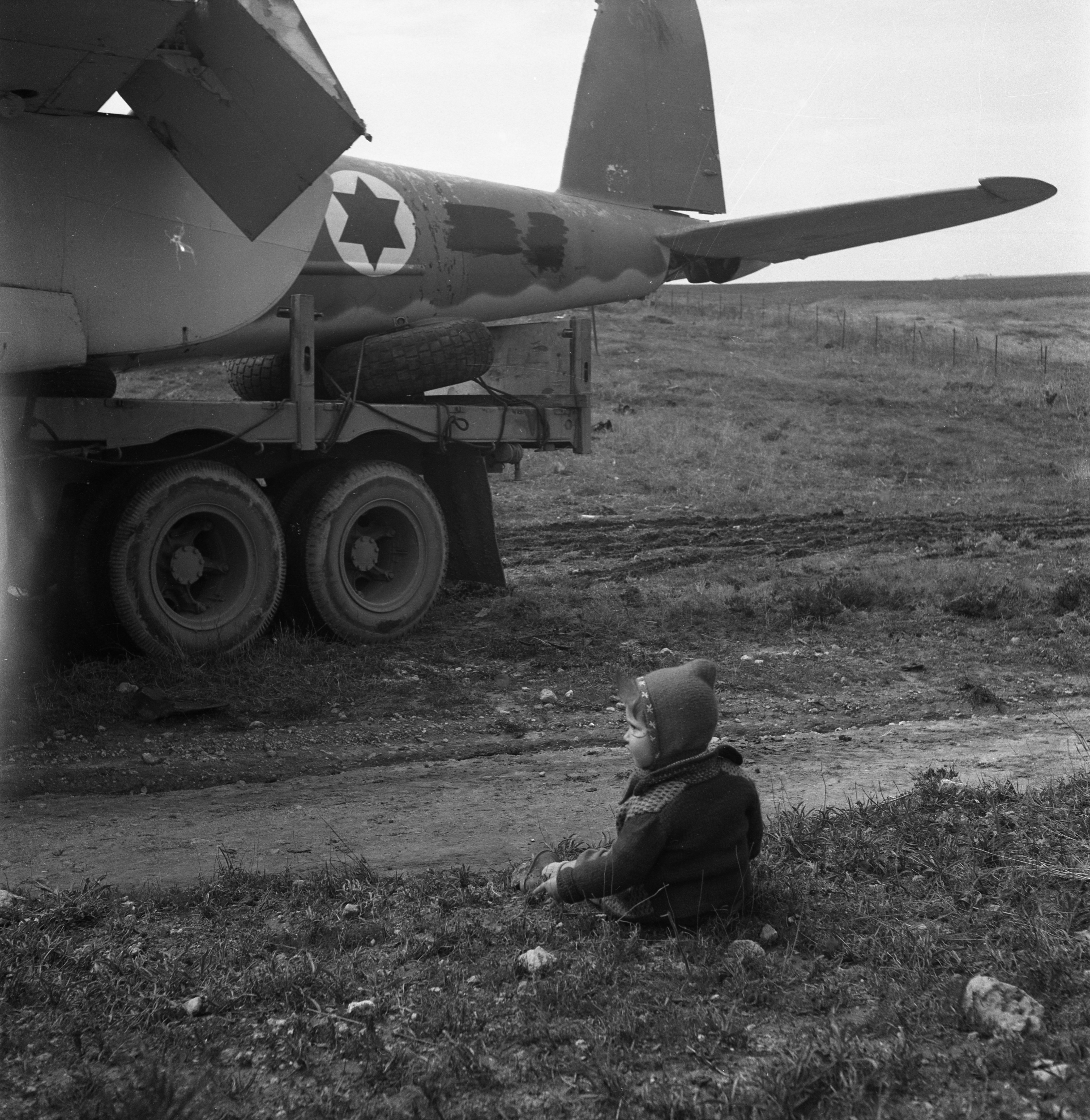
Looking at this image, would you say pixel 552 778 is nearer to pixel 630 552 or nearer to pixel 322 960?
pixel 322 960

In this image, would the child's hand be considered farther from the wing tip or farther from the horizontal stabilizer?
the wing tip

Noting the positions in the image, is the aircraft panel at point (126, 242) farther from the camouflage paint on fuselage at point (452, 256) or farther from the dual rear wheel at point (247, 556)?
the dual rear wheel at point (247, 556)

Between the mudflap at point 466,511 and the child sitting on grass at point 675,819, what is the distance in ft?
18.9

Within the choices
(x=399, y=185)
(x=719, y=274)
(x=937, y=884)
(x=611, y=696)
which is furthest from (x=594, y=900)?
(x=719, y=274)

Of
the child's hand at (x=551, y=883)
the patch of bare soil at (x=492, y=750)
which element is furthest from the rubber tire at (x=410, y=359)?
the child's hand at (x=551, y=883)

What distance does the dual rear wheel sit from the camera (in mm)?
7410

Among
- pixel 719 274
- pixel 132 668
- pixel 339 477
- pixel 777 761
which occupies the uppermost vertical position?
pixel 719 274

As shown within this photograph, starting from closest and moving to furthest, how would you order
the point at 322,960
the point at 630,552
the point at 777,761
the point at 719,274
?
the point at 322,960 → the point at 777,761 → the point at 719,274 → the point at 630,552

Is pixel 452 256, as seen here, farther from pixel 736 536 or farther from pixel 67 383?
pixel 736 536

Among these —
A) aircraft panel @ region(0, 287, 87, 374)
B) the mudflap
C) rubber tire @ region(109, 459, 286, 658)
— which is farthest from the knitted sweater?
the mudflap

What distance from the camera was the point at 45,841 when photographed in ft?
16.4

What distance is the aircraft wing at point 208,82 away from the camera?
5.78m

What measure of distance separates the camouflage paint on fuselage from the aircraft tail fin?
0.39m

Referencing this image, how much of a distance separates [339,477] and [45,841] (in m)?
3.90
